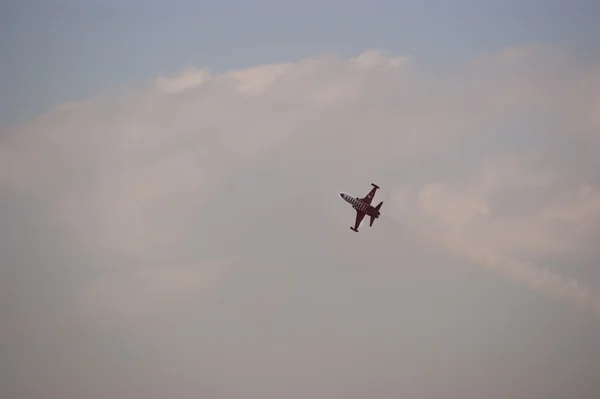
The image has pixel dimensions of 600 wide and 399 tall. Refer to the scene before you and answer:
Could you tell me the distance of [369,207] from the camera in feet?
637

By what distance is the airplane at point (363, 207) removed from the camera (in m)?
194

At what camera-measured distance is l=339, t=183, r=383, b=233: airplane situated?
194 m

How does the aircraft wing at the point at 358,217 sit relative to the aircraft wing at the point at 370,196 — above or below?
below

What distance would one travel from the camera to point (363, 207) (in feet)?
641

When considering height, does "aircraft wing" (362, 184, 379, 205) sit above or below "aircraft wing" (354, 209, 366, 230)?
above
